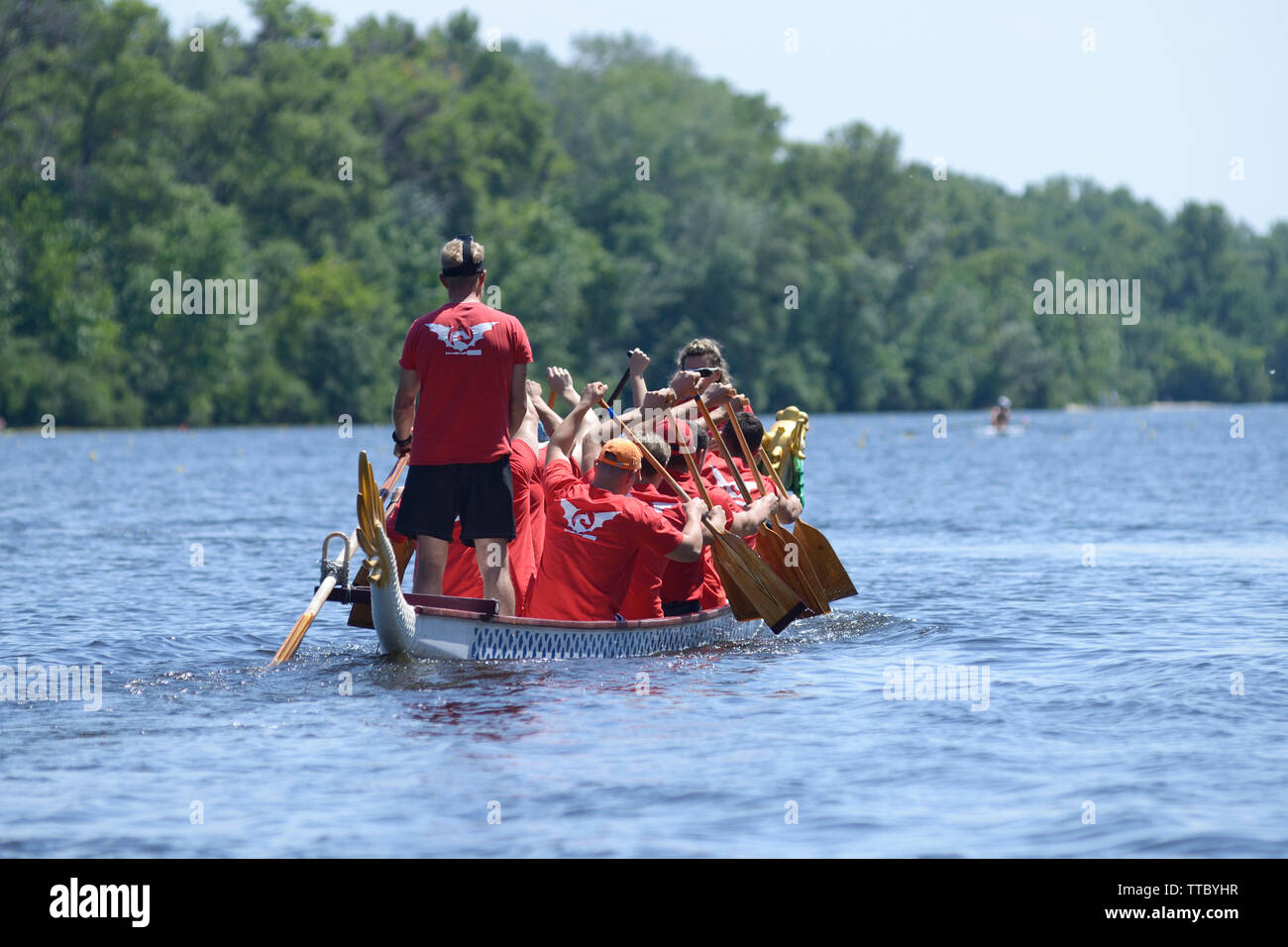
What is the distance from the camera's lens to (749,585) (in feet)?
37.3

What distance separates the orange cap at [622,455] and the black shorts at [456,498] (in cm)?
70

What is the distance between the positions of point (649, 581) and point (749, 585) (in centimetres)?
95

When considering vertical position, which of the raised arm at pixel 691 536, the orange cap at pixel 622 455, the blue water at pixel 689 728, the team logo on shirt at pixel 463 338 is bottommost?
the blue water at pixel 689 728

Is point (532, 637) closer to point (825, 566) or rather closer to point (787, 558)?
point (787, 558)

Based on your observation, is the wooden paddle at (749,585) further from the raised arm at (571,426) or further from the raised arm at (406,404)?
the raised arm at (406,404)

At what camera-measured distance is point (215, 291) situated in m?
61.7

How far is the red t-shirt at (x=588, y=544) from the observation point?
999 centimetres

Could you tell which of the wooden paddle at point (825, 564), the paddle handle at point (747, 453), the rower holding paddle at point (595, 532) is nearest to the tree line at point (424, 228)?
the wooden paddle at point (825, 564)

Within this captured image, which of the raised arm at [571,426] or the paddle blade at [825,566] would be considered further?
the paddle blade at [825,566]

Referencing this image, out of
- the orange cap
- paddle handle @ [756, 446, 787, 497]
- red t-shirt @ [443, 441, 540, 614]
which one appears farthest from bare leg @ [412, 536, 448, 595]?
paddle handle @ [756, 446, 787, 497]

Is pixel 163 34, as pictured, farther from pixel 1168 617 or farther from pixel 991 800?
pixel 991 800

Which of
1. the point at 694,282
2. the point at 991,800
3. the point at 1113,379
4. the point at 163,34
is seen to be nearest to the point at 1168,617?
the point at 991,800

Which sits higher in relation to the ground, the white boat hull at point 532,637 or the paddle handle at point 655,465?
the paddle handle at point 655,465

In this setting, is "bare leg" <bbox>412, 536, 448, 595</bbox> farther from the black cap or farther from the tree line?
the tree line
